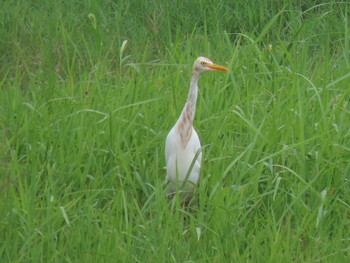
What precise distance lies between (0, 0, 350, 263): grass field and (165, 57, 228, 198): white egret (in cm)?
8

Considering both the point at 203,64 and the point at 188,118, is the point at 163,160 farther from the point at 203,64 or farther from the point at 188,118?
the point at 203,64

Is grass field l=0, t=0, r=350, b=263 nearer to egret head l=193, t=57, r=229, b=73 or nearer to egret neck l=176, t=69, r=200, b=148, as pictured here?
egret neck l=176, t=69, r=200, b=148

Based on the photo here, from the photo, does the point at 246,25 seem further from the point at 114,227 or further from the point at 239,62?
the point at 114,227

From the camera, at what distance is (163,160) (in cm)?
488

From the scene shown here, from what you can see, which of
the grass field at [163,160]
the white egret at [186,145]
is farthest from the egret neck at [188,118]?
the grass field at [163,160]

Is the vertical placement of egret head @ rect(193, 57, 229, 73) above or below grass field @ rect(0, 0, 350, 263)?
above

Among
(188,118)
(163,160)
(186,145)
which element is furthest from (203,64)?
(163,160)

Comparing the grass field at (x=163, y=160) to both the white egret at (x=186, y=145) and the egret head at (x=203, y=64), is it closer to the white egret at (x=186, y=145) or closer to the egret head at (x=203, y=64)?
the white egret at (x=186, y=145)

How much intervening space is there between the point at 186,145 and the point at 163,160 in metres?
0.34

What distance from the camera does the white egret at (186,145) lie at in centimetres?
455

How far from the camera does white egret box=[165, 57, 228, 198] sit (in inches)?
179

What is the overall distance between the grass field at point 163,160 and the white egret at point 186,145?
0.26 ft

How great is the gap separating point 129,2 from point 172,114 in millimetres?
2131

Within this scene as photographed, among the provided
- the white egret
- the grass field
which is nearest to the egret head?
the white egret
